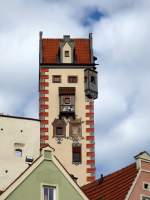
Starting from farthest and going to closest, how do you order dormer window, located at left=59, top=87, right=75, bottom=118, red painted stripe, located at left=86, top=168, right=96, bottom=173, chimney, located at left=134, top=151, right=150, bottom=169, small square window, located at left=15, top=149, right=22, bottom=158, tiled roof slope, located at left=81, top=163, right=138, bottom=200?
dormer window, located at left=59, top=87, right=75, bottom=118
red painted stripe, located at left=86, top=168, right=96, bottom=173
small square window, located at left=15, top=149, right=22, bottom=158
chimney, located at left=134, top=151, right=150, bottom=169
tiled roof slope, located at left=81, top=163, right=138, bottom=200

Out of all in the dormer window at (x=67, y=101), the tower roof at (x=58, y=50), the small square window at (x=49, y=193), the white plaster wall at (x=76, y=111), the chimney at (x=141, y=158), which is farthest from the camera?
the tower roof at (x=58, y=50)

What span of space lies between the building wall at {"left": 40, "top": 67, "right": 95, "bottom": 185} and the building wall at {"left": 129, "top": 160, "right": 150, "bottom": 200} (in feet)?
133

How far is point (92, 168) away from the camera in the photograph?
82.9 meters

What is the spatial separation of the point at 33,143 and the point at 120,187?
104ft

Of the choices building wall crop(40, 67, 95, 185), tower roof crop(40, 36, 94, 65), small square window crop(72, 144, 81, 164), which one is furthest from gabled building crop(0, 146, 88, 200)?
tower roof crop(40, 36, 94, 65)

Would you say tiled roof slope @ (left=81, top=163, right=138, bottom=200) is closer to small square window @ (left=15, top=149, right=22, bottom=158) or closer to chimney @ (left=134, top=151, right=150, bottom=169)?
chimney @ (left=134, top=151, right=150, bottom=169)

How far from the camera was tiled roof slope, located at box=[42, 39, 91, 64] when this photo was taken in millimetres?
90500

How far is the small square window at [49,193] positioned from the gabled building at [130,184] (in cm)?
377

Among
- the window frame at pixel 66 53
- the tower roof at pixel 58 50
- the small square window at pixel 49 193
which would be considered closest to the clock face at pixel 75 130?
the tower roof at pixel 58 50

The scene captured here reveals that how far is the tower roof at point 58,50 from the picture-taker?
90.4 meters

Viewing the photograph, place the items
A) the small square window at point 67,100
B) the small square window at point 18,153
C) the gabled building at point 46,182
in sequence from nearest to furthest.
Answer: the gabled building at point 46,182, the small square window at point 18,153, the small square window at point 67,100

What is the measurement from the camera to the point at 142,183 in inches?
1587

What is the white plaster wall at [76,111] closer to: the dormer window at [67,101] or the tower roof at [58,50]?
the dormer window at [67,101]

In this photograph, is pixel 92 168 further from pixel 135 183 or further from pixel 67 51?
pixel 135 183
